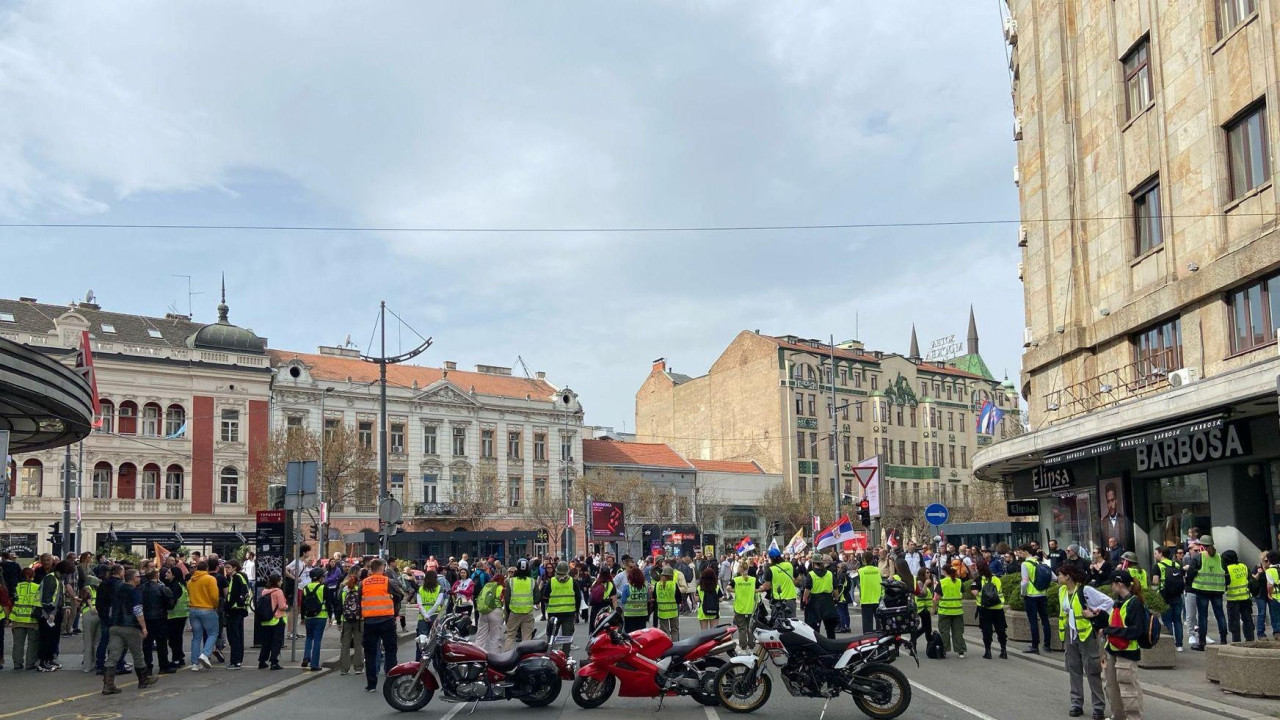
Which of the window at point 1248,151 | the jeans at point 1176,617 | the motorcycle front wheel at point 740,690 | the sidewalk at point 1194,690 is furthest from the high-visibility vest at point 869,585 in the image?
the window at point 1248,151

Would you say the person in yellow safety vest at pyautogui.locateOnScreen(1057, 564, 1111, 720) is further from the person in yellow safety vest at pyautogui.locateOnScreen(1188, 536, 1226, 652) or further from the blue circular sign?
the blue circular sign

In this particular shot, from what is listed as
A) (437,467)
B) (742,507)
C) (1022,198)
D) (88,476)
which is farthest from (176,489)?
(1022,198)

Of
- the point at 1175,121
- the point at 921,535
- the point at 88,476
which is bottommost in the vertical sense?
the point at 921,535

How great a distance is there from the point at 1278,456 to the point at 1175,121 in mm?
7749

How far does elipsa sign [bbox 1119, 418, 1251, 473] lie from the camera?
20.7 meters

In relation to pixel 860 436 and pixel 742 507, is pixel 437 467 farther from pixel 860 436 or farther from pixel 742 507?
pixel 860 436

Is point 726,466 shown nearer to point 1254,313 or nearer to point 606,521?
point 606,521

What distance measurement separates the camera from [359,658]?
1723 cm

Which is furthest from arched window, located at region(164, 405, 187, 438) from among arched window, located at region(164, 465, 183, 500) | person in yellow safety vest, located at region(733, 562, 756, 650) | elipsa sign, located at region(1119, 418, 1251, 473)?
elipsa sign, located at region(1119, 418, 1251, 473)

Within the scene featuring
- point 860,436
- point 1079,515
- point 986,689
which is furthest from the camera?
point 860,436

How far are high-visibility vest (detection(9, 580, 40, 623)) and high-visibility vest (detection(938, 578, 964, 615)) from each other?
14229 millimetres

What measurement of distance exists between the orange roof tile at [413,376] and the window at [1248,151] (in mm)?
52307

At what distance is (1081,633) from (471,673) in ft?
22.6

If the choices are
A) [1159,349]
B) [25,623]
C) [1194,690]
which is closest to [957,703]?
[1194,690]
